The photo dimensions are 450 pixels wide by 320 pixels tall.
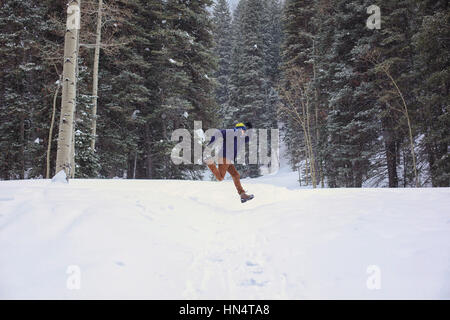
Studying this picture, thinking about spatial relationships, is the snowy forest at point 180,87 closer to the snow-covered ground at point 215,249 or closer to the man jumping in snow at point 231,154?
the man jumping in snow at point 231,154

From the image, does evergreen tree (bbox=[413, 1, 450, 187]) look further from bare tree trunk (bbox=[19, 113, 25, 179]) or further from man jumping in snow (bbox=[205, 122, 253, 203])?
bare tree trunk (bbox=[19, 113, 25, 179])

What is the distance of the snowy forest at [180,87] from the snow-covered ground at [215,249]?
26.1ft

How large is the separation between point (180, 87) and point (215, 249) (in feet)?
46.5

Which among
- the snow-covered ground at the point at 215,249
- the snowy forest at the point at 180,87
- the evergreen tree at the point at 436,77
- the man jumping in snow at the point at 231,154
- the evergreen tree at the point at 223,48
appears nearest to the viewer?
the snow-covered ground at the point at 215,249

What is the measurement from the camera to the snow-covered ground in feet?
6.65

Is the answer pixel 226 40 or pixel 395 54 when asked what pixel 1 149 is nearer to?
pixel 395 54

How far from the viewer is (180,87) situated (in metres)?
15.8

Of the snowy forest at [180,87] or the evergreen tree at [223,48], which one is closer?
the snowy forest at [180,87]

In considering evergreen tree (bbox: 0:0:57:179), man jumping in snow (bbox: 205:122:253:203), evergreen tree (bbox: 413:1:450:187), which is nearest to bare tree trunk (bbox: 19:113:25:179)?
evergreen tree (bbox: 0:0:57:179)

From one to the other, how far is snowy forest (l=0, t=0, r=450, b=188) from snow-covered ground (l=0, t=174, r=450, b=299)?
795cm

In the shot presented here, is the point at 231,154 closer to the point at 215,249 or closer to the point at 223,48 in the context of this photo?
the point at 215,249

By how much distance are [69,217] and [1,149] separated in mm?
15274

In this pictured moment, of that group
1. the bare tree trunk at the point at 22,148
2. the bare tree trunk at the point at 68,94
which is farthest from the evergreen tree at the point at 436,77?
the bare tree trunk at the point at 22,148

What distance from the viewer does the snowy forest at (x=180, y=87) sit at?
35.9ft
